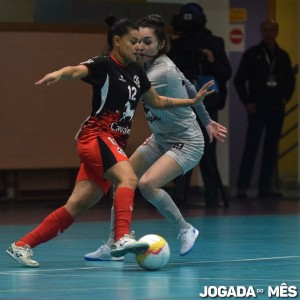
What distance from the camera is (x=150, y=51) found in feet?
33.8

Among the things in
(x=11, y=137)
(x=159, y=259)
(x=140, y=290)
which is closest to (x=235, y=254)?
(x=159, y=259)

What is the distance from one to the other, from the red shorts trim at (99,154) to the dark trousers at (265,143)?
8.65 meters

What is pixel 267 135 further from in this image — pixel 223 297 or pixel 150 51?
pixel 223 297

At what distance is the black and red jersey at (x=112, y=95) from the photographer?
938 cm

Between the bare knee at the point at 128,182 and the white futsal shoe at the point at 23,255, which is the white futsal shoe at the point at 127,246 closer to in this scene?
the bare knee at the point at 128,182

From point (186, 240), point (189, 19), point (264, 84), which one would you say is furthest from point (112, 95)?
point (264, 84)

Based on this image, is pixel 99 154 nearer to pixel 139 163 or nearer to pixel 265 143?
pixel 139 163

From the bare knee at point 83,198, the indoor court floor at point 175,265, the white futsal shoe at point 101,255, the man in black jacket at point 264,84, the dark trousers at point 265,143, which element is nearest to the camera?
the indoor court floor at point 175,265

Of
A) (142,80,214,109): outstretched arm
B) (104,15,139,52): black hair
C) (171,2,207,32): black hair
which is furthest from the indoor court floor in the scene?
(171,2,207,32): black hair

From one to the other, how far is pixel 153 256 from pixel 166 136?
5.35ft

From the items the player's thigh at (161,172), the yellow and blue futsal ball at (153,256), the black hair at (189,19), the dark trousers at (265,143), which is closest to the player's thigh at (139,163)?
the player's thigh at (161,172)

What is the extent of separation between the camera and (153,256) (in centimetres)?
909

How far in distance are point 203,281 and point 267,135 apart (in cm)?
995

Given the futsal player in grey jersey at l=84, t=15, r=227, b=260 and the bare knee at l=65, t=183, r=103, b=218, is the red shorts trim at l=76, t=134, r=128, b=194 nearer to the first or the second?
the bare knee at l=65, t=183, r=103, b=218
